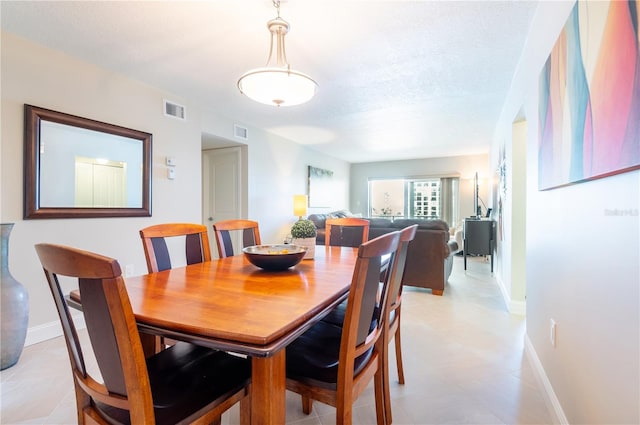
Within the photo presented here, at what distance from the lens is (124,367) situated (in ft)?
2.44

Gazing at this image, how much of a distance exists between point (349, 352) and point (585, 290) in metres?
0.97

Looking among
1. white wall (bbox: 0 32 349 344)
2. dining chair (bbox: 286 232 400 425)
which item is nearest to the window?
white wall (bbox: 0 32 349 344)

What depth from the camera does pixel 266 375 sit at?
2.70ft

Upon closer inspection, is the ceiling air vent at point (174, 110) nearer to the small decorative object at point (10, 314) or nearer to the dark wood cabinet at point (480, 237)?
the small decorative object at point (10, 314)

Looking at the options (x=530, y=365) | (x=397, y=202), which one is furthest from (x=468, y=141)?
(x=530, y=365)

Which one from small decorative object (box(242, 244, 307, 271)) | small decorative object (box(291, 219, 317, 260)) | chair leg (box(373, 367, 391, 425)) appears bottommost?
chair leg (box(373, 367, 391, 425))

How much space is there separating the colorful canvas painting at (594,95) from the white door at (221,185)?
13.3 ft

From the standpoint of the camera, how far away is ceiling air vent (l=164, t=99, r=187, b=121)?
338 cm

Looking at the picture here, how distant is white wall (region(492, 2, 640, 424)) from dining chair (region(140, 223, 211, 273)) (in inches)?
75.0

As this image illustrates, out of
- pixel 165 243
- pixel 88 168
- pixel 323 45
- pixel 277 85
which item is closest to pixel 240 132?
pixel 88 168

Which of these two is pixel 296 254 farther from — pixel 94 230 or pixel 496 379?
pixel 94 230

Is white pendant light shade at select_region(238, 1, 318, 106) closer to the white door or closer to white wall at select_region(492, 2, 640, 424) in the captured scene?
white wall at select_region(492, 2, 640, 424)

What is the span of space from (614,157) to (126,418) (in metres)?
1.67

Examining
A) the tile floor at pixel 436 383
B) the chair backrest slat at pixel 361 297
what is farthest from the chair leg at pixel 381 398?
the chair backrest slat at pixel 361 297
